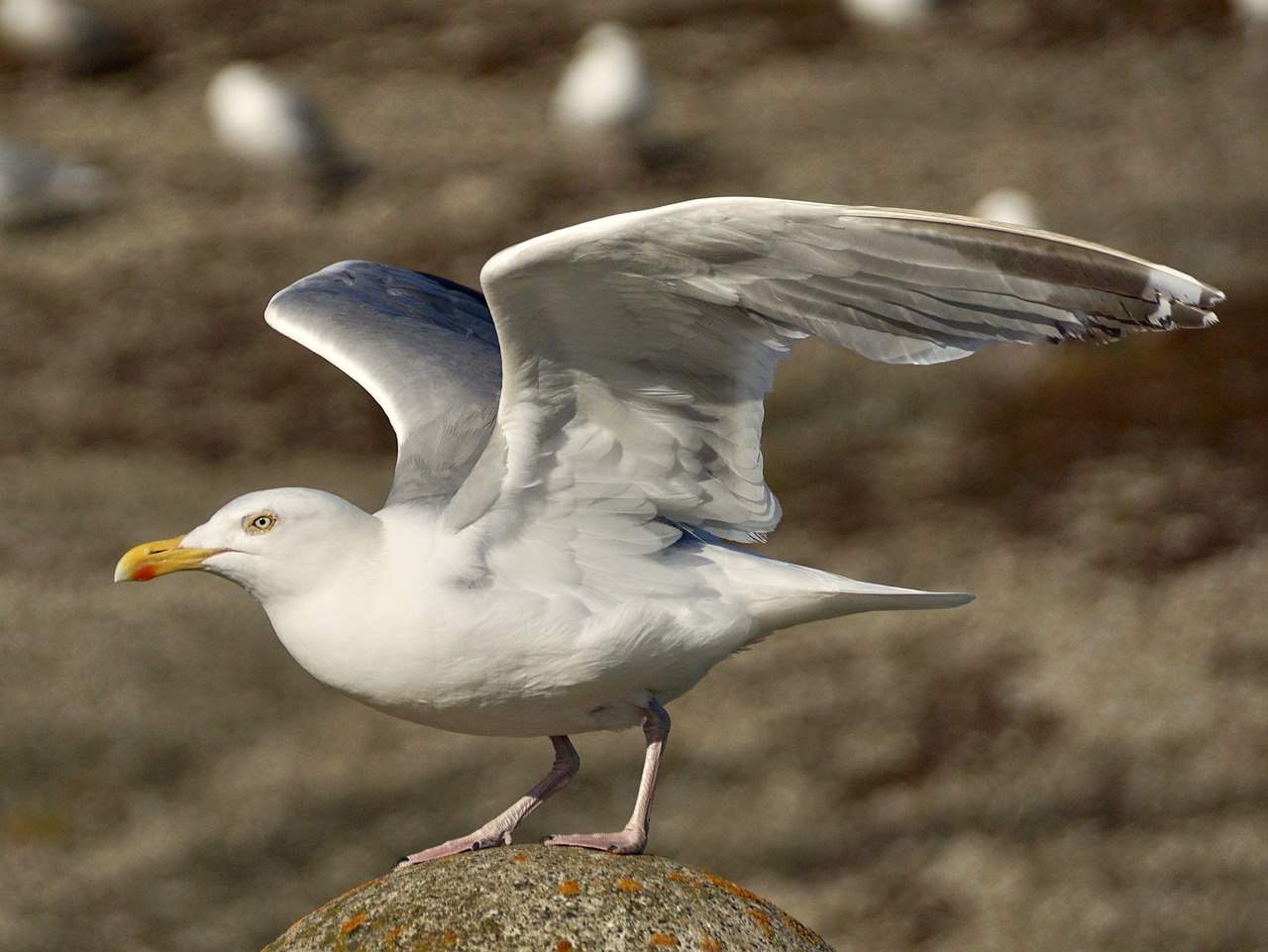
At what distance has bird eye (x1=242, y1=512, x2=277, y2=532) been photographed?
17.9 ft

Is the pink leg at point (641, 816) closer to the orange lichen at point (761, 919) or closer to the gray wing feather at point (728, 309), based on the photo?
the orange lichen at point (761, 919)

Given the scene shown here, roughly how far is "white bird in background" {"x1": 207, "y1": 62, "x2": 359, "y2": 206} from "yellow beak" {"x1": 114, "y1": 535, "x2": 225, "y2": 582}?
42.0 feet

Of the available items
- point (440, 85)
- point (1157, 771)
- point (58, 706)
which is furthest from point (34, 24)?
point (1157, 771)

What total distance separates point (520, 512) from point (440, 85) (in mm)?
14743

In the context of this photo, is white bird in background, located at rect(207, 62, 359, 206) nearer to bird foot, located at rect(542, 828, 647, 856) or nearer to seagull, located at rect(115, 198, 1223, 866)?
seagull, located at rect(115, 198, 1223, 866)

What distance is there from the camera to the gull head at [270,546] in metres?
5.40

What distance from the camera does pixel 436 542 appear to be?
17.9 ft

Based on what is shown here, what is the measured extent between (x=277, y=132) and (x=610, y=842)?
1375cm

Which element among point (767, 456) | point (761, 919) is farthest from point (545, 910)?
point (767, 456)

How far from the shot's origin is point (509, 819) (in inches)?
231

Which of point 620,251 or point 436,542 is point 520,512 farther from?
point 620,251

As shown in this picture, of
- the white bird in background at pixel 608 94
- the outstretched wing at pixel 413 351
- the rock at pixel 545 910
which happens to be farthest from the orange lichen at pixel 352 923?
the white bird in background at pixel 608 94

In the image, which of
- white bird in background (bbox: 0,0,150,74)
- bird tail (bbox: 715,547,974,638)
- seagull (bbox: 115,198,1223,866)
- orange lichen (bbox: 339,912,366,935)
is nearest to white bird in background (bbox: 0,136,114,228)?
white bird in background (bbox: 0,0,150,74)

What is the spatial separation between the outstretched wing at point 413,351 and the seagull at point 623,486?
0.20 ft
